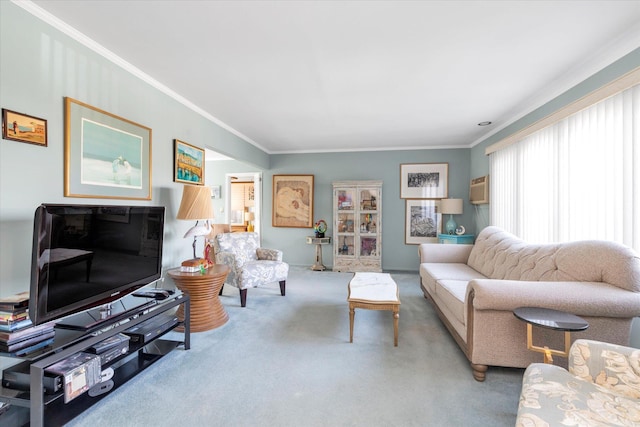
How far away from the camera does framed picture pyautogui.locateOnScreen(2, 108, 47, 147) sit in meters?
1.55

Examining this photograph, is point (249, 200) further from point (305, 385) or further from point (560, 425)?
point (560, 425)

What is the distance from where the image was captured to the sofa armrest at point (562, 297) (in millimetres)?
1598

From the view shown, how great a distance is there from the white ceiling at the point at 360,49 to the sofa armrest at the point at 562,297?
68.4 inches

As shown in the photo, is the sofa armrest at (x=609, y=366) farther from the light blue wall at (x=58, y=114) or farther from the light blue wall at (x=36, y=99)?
the light blue wall at (x=36, y=99)

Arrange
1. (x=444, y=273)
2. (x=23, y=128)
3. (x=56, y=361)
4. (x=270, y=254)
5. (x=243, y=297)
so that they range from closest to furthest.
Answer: (x=56, y=361) < (x=23, y=128) < (x=444, y=273) < (x=243, y=297) < (x=270, y=254)

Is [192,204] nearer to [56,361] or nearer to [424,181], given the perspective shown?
[56,361]

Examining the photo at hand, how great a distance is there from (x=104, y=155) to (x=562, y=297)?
11.3 ft

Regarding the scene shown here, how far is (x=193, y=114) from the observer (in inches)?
126

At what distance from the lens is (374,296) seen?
2490 millimetres

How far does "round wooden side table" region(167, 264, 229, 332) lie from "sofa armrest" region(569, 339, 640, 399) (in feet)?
8.64

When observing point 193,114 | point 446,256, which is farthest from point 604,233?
point 193,114

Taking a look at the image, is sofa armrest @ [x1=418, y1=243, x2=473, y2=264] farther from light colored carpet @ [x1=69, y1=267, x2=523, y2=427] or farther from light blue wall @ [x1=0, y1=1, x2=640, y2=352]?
light blue wall @ [x1=0, y1=1, x2=640, y2=352]

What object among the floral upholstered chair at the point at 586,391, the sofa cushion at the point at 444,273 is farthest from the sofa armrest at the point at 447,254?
the floral upholstered chair at the point at 586,391

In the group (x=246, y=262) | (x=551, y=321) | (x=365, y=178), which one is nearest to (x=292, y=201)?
(x=365, y=178)
